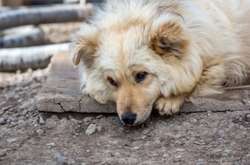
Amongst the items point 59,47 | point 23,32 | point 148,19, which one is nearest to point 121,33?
point 148,19

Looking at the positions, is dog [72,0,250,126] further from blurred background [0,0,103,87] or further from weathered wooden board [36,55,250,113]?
blurred background [0,0,103,87]

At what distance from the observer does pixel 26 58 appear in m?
7.62

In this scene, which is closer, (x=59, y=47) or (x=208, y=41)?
(x=208, y=41)

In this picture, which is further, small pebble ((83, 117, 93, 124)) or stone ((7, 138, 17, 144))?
small pebble ((83, 117, 93, 124))

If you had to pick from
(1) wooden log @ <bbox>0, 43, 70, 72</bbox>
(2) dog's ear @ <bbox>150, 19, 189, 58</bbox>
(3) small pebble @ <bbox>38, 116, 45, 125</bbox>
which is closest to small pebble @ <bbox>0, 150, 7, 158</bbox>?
(3) small pebble @ <bbox>38, 116, 45, 125</bbox>

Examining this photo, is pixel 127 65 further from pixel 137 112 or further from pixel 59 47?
pixel 59 47

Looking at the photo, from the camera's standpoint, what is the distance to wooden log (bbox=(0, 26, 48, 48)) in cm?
905

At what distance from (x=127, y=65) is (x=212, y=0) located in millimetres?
1190

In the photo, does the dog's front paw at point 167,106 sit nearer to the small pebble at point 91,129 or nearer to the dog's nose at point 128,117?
the dog's nose at point 128,117

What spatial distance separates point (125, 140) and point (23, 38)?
5.27 meters

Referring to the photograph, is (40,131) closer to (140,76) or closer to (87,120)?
(87,120)

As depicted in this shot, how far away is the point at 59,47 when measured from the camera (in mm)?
7746

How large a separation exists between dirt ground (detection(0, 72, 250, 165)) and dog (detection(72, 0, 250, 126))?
17 centimetres

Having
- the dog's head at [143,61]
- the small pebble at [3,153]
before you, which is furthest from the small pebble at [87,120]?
the small pebble at [3,153]
